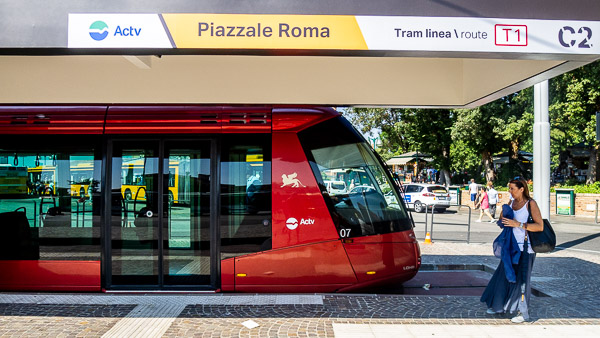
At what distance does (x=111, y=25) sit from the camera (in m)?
4.71

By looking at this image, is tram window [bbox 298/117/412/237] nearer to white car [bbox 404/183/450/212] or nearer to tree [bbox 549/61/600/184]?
white car [bbox 404/183/450/212]

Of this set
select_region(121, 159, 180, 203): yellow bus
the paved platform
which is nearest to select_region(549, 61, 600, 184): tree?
the paved platform

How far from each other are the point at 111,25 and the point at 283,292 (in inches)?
166

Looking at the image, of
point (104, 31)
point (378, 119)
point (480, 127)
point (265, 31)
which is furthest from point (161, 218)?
point (378, 119)

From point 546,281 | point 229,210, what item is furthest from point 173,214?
point 546,281

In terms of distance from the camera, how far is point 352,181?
662cm

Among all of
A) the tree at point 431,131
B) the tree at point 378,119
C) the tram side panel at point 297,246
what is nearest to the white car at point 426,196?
the tree at point 431,131

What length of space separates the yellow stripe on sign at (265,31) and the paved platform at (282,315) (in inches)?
125

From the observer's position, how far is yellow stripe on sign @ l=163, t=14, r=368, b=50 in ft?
15.5

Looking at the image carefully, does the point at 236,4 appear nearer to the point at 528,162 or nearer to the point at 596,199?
the point at 596,199

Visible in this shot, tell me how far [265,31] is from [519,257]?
13.3 ft

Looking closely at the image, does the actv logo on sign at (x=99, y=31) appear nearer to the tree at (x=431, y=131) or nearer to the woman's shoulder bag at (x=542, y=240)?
the woman's shoulder bag at (x=542, y=240)

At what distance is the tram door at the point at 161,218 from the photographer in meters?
6.50

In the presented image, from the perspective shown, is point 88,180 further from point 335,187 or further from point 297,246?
point 335,187
